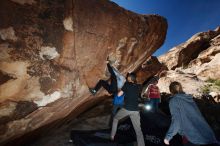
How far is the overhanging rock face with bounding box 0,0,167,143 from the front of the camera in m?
3.91

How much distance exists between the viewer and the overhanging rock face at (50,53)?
391cm

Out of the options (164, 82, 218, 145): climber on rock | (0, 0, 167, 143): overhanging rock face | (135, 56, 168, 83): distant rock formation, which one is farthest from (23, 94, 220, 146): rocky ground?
(164, 82, 218, 145): climber on rock

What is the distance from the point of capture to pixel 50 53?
4.38m

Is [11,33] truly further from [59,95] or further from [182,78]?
[182,78]

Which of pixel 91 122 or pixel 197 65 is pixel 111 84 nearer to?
pixel 91 122

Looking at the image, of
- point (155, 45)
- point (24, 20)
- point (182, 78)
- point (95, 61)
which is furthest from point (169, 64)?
point (24, 20)

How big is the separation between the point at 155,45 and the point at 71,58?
3.83 metres

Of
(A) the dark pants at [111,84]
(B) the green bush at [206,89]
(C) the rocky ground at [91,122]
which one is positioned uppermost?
(A) the dark pants at [111,84]

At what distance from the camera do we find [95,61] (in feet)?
17.4

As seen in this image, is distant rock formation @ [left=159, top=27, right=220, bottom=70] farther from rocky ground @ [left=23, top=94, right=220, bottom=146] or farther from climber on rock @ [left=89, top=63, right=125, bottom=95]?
climber on rock @ [left=89, top=63, right=125, bottom=95]

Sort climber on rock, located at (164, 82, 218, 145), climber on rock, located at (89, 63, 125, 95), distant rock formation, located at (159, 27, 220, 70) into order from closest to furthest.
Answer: climber on rock, located at (164, 82, 218, 145) → climber on rock, located at (89, 63, 125, 95) → distant rock formation, located at (159, 27, 220, 70)

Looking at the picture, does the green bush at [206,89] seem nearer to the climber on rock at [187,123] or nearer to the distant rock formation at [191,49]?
the climber on rock at [187,123]

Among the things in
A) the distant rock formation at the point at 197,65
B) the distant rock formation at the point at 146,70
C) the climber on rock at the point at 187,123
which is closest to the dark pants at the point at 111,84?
the climber on rock at the point at 187,123

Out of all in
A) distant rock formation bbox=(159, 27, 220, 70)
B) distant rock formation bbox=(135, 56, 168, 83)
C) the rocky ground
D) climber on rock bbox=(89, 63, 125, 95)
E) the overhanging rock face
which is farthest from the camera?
distant rock formation bbox=(159, 27, 220, 70)
